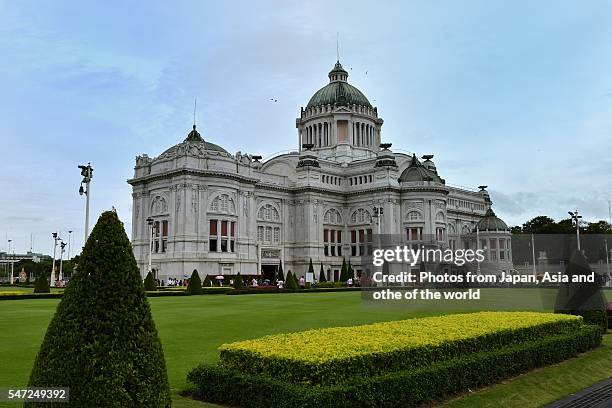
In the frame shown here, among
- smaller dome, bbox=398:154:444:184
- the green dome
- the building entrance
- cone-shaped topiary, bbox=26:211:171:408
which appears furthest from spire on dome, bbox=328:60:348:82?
cone-shaped topiary, bbox=26:211:171:408

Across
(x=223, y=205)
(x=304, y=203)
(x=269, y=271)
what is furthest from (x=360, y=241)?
(x=223, y=205)

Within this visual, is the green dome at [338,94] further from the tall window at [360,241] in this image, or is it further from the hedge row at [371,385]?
the hedge row at [371,385]

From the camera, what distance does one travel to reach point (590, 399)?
41.1 feet

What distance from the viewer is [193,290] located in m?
46.9

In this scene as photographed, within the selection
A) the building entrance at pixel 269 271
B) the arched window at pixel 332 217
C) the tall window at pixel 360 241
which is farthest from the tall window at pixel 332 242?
the building entrance at pixel 269 271

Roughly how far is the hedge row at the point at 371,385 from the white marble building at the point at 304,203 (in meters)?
48.6

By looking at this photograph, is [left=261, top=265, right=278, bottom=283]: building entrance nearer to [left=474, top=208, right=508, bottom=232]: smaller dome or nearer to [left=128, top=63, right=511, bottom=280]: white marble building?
Result: [left=128, top=63, right=511, bottom=280]: white marble building

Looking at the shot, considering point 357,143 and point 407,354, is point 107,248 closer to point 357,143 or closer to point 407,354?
point 407,354

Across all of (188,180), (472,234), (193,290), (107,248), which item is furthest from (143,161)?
(107,248)

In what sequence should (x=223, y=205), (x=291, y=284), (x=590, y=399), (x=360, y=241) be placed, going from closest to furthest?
(x=590, y=399) < (x=291, y=284) < (x=223, y=205) < (x=360, y=241)

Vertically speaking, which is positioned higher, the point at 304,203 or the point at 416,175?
the point at 416,175

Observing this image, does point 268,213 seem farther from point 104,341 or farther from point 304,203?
point 104,341

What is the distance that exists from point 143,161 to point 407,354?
71.9 m

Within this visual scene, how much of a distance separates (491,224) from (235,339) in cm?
9698
